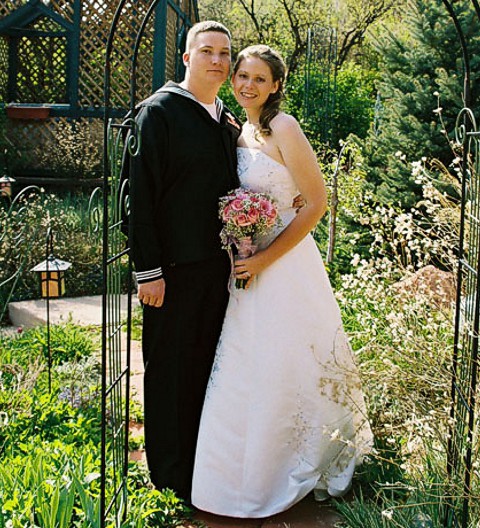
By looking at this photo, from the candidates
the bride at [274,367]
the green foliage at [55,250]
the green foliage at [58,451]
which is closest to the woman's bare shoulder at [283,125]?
the bride at [274,367]

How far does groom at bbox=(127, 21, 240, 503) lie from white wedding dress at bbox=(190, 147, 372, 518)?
9cm

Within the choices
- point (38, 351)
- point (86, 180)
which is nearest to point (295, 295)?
point (38, 351)

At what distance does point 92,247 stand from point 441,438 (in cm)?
568

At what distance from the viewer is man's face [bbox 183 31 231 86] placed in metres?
3.10

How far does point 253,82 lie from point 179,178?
0.52m

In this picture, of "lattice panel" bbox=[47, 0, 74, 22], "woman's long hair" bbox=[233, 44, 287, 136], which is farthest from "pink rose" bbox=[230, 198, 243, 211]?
"lattice panel" bbox=[47, 0, 74, 22]

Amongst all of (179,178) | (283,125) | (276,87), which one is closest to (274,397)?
(179,178)

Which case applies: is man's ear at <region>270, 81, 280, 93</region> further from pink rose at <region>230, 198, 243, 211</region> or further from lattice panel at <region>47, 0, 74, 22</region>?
lattice panel at <region>47, 0, 74, 22</region>

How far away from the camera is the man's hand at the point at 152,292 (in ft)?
10.00

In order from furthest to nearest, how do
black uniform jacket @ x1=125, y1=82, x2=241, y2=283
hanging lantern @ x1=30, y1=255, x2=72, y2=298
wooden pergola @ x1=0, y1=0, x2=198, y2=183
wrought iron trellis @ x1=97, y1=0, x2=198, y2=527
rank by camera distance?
wooden pergola @ x1=0, y1=0, x2=198, y2=183 < hanging lantern @ x1=30, y1=255, x2=72, y2=298 < black uniform jacket @ x1=125, y1=82, x2=241, y2=283 < wrought iron trellis @ x1=97, y1=0, x2=198, y2=527

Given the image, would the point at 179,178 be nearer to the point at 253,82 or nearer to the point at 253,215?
the point at 253,215

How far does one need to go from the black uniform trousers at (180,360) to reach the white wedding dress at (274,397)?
79 millimetres

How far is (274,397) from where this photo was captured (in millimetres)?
3191

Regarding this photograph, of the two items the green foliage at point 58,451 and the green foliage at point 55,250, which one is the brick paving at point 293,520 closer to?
the green foliage at point 58,451
